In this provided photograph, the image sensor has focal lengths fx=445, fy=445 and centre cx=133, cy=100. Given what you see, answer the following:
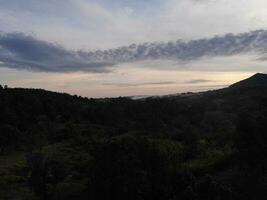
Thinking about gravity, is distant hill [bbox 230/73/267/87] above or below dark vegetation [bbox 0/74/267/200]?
above


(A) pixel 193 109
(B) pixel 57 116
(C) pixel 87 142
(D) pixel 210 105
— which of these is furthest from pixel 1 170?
(D) pixel 210 105

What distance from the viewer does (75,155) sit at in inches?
1638

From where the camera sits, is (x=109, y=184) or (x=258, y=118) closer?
(x=109, y=184)

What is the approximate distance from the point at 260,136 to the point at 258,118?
173 cm

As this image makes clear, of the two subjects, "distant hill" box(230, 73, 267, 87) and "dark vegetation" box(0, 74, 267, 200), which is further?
"distant hill" box(230, 73, 267, 87)

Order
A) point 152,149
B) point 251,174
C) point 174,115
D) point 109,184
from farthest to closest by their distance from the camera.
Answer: point 174,115
point 251,174
point 152,149
point 109,184

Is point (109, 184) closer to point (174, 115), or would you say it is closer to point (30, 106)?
point (30, 106)

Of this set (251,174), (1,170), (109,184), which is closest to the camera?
(109,184)

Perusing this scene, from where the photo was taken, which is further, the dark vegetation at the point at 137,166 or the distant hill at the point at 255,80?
the distant hill at the point at 255,80

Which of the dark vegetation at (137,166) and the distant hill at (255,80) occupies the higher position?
the distant hill at (255,80)

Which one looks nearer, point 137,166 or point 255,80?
point 137,166

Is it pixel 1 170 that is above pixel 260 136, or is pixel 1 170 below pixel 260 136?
below

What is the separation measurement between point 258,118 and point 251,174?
427cm

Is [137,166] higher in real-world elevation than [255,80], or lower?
lower
